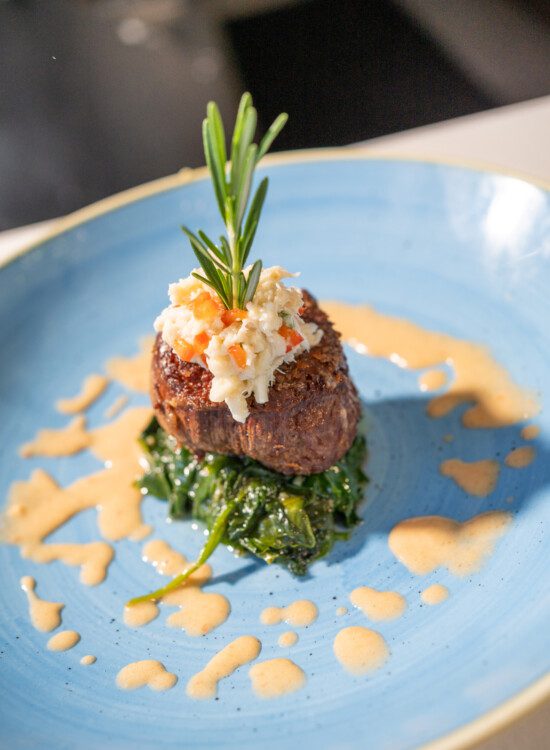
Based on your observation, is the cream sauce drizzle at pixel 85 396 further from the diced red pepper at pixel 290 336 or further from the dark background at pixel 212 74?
the dark background at pixel 212 74

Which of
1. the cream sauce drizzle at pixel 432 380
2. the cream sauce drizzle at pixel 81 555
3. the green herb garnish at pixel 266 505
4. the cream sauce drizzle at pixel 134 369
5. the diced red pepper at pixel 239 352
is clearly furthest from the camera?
the cream sauce drizzle at pixel 134 369

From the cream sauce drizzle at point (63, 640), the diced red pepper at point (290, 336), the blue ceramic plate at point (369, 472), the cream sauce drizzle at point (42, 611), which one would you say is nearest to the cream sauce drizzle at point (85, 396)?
the blue ceramic plate at point (369, 472)

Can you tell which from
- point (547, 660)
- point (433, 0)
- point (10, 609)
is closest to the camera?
point (547, 660)

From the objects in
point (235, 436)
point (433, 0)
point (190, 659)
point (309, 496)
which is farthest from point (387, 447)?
point (433, 0)

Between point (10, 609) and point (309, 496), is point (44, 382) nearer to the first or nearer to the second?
point (10, 609)

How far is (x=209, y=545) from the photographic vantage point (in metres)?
3.53

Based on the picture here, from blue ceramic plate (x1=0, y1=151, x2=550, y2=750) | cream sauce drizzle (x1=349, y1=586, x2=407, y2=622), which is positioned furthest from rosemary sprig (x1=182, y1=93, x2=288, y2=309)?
cream sauce drizzle (x1=349, y1=586, x2=407, y2=622)

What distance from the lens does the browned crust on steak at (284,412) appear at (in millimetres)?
3361

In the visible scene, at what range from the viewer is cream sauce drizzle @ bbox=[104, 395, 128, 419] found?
4.33 meters

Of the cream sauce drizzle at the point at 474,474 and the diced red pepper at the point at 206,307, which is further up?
the diced red pepper at the point at 206,307

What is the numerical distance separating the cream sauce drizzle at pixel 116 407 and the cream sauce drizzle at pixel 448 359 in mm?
1135

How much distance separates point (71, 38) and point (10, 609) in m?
7.42

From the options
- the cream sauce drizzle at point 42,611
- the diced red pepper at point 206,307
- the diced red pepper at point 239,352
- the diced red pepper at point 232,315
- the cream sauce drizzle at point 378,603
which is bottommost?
the cream sauce drizzle at point 378,603

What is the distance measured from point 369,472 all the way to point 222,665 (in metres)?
1.08
